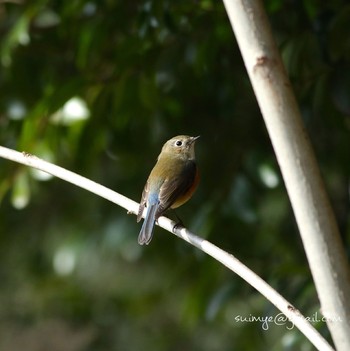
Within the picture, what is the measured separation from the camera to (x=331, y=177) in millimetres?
4742

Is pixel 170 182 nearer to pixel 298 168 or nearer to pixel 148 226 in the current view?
pixel 148 226

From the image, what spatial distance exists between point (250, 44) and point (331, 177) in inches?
110

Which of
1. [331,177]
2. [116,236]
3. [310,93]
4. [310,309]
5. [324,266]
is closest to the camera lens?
[324,266]

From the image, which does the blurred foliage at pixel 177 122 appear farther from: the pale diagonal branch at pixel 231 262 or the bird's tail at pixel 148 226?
the pale diagonal branch at pixel 231 262

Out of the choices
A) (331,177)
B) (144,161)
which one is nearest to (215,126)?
(144,161)

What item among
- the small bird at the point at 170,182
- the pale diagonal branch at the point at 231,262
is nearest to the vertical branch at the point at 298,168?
the pale diagonal branch at the point at 231,262

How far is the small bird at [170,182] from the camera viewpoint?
11.3 ft

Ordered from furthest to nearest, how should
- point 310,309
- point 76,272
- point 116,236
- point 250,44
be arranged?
point 76,272
point 116,236
point 310,309
point 250,44

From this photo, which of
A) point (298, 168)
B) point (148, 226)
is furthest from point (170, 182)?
point (298, 168)

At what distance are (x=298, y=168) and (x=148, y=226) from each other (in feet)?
4.96

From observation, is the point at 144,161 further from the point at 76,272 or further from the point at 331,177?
the point at 76,272

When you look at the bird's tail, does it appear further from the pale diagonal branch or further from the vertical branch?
the vertical branch

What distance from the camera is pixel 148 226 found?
3.39 meters

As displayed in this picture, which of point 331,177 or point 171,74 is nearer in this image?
point 171,74
